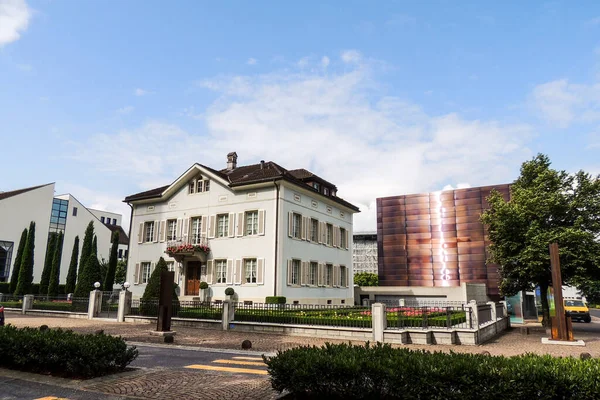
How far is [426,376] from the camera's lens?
5887 mm

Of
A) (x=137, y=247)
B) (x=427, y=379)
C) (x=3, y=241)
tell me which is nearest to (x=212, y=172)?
(x=137, y=247)

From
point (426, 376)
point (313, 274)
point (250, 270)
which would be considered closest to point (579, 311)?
point (313, 274)

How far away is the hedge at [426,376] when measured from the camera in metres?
5.45

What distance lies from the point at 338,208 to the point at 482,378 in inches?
1201

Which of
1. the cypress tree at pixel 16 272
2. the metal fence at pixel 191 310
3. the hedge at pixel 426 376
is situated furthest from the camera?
the cypress tree at pixel 16 272

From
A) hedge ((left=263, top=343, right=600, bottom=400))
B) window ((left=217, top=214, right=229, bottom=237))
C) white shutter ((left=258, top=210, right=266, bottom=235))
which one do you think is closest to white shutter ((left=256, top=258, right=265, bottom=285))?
white shutter ((left=258, top=210, right=266, bottom=235))

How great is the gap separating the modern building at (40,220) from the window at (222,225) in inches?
1350

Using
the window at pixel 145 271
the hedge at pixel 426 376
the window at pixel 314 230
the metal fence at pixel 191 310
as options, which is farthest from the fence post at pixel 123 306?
the hedge at pixel 426 376

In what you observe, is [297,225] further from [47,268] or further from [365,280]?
[365,280]

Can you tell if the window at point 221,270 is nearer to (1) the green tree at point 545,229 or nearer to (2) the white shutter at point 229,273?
(2) the white shutter at point 229,273

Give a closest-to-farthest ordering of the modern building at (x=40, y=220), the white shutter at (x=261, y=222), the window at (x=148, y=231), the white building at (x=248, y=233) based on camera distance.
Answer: the white building at (x=248, y=233) < the white shutter at (x=261, y=222) < the window at (x=148, y=231) < the modern building at (x=40, y=220)

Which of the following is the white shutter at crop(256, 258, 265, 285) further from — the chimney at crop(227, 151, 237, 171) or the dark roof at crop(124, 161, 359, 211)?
the chimney at crop(227, 151, 237, 171)

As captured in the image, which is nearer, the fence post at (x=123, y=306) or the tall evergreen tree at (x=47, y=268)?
the fence post at (x=123, y=306)

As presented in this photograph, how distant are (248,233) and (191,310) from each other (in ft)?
29.5
